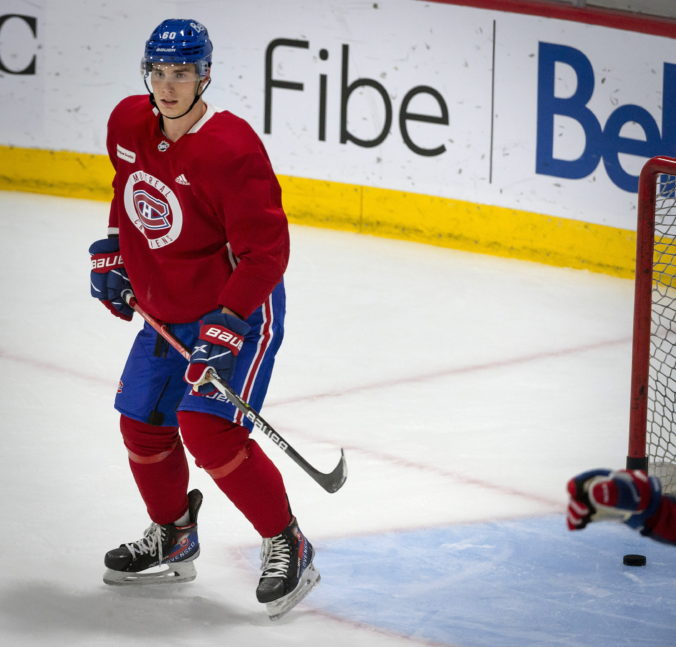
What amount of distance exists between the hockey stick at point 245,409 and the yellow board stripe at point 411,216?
300 centimetres

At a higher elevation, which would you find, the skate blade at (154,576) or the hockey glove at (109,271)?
the hockey glove at (109,271)

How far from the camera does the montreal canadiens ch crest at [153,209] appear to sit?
9.87 ft

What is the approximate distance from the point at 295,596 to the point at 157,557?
0.37 m

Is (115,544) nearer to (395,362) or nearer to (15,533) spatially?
(15,533)

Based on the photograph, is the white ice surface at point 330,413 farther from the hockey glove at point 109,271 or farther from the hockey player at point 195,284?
the hockey glove at point 109,271

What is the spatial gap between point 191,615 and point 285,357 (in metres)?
1.99

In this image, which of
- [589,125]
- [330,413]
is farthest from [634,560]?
[589,125]

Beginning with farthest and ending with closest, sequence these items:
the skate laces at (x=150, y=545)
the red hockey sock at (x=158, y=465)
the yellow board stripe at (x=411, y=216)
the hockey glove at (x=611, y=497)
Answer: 1. the yellow board stripe at (x=411, y=216)
2. the skate laces at (x=150, y=545)
3. the red hockey sock at (x=158, y=465)
4. the hockey glove at (x=611, y=497)

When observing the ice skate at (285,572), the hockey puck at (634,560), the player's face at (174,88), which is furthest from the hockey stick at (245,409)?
the hockey puck at (634,560)

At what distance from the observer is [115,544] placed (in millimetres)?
3473

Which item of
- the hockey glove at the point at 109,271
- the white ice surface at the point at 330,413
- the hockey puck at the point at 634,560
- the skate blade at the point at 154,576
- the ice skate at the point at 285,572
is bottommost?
the white ice surface at the point at 330,413

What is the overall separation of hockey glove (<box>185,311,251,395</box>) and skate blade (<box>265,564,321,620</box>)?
19.4 inches

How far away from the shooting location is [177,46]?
296cm

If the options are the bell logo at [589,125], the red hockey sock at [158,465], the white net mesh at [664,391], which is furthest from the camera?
the bell logo at [589,125]
